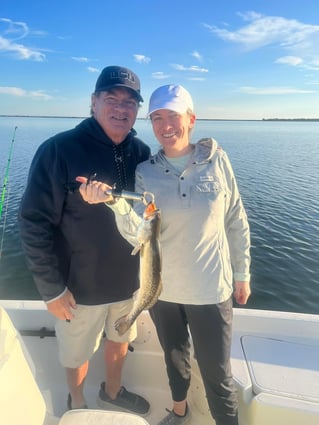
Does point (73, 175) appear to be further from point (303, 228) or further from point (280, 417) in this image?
point (303, 228)

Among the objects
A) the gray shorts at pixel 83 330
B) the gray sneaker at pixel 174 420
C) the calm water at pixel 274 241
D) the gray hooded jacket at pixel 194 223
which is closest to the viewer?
the gray hooded jacket at pixel 194 223

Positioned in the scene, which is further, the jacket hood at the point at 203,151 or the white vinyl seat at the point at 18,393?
the jacket hood at the point at 203,151

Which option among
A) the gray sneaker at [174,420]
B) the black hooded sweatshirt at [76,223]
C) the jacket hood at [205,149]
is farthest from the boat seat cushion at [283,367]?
the jacket hood at [205,149]

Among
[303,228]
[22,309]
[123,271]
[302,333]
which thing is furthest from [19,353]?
[303,228]

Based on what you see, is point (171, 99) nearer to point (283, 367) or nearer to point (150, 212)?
point (150, 212)

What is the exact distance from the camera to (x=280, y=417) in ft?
8.91

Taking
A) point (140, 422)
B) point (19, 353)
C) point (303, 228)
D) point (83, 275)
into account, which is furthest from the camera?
point (303, 228)

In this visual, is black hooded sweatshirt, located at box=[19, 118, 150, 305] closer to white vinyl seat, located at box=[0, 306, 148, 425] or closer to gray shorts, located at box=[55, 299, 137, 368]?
gray shorts, located at box=[55, 299, 137, 368]

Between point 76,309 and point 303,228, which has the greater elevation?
point 76,309

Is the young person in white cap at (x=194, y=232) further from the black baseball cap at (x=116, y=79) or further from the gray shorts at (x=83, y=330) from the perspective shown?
the gray shorts at (x=83, y=330)

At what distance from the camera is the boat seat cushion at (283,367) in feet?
Result: 9.27

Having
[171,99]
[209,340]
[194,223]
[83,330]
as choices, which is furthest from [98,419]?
[171,99]

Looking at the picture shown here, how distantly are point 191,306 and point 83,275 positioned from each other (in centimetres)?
102

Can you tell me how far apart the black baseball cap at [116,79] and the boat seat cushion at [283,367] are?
286 cm
